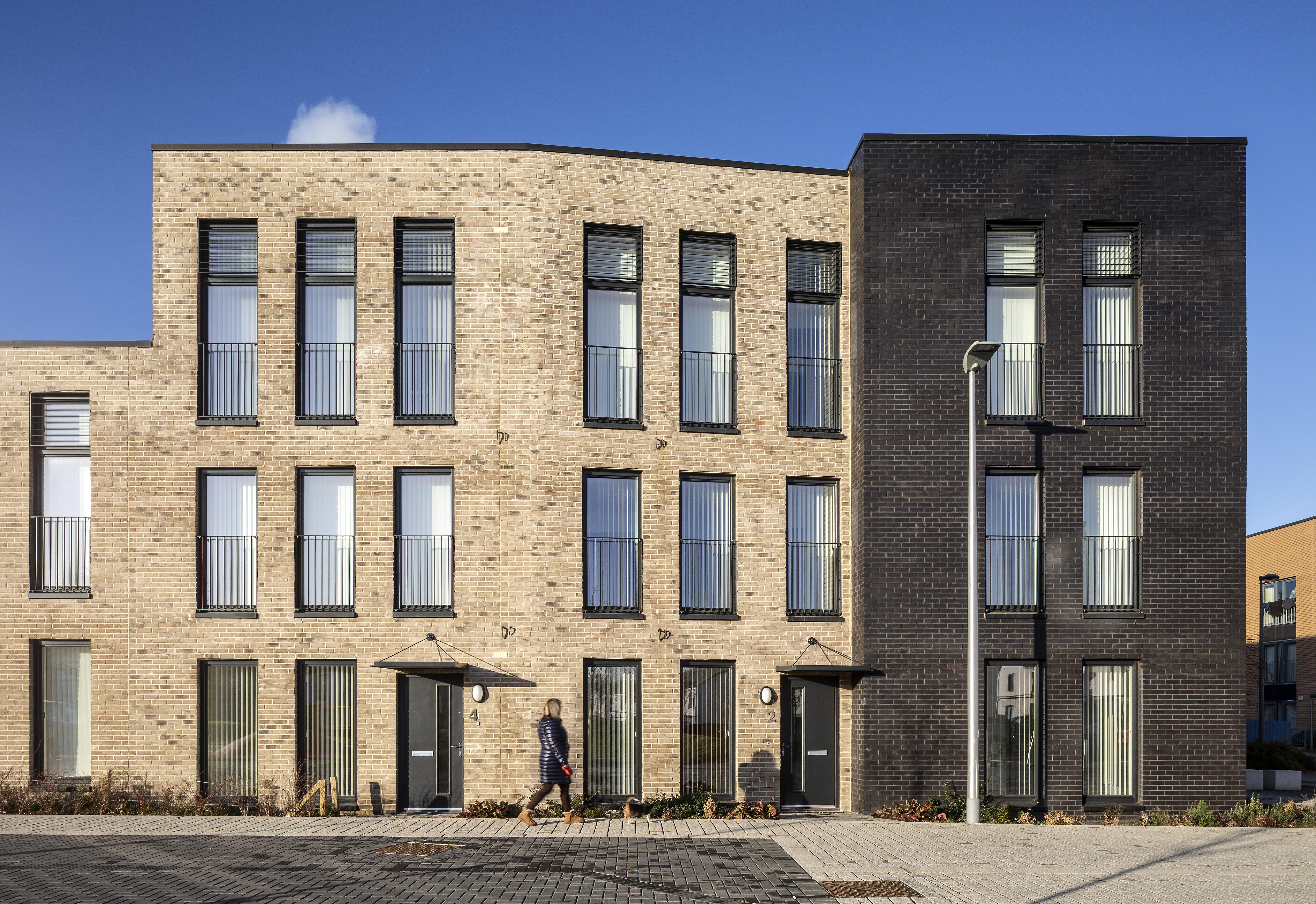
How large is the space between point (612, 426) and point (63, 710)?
32.1 ft

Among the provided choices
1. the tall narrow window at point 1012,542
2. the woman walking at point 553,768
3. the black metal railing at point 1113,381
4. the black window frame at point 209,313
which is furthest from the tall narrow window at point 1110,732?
the black window frame at point 209,313

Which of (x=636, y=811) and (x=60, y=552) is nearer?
(x=636, y=811)

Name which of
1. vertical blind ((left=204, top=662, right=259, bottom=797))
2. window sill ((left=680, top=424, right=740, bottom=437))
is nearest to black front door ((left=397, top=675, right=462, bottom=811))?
vertical blind ((left=204, top=662, right=259, bottom=797))

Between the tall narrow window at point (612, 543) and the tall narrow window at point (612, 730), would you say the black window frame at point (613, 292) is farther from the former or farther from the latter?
the tall narrow window at point (612, 730)

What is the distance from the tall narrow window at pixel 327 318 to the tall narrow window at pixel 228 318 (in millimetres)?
761

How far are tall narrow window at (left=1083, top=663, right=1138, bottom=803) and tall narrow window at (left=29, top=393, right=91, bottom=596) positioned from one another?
1577 cm

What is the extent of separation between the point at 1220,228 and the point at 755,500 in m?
8.60

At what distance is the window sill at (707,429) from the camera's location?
1727cm

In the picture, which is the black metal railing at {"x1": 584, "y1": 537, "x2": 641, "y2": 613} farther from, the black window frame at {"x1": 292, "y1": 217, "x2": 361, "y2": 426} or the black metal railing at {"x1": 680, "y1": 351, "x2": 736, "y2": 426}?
the black window frame at {"x1": 292, "y1": 217, "x2": 361, "y2": 426}

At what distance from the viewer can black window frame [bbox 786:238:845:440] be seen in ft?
57.9

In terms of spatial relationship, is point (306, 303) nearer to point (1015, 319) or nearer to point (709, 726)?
point (709, 726)

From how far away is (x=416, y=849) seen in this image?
13336 mm

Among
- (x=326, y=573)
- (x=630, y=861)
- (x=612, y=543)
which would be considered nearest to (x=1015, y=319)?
(x=612, y=543)

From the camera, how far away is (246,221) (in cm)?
1714
